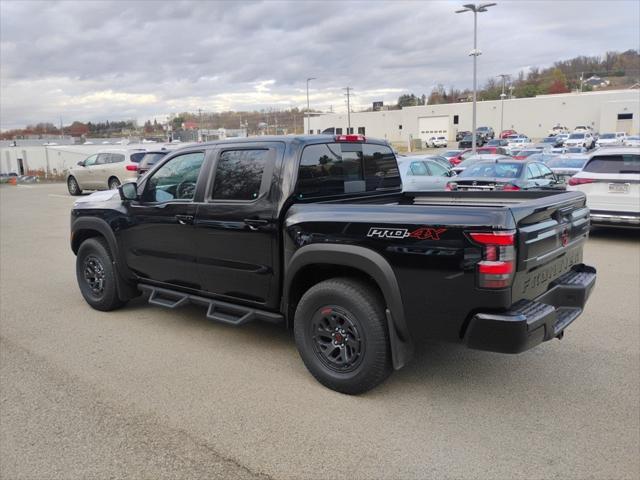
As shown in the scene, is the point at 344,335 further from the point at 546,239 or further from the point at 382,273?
the point at 546,239

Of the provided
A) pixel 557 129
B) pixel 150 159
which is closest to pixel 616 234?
pixel 150 159

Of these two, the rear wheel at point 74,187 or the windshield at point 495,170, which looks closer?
the windshield at point 495,170

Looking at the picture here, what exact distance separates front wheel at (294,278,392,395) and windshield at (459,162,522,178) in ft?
30.4

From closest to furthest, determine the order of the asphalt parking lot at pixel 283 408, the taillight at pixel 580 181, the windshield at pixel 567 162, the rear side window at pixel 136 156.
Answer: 1. the asphalt parking lot at pixel 283 408
2. the taillight at pixel 580 181
3. the windshield at pixel 567 162
4. the rear side window at pixel 136 156

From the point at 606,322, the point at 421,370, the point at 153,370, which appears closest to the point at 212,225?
the point at 153,370

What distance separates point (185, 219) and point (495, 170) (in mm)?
9447

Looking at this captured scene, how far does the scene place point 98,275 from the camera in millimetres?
6332

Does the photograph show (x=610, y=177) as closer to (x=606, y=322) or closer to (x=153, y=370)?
(x=606, y=322)

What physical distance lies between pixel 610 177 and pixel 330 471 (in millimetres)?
8734

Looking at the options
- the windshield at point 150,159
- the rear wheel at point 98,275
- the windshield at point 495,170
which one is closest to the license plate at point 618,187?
the windshield at point 495,170

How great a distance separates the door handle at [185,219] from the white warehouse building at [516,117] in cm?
6820

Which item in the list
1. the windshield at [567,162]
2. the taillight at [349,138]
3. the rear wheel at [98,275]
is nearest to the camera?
the taillight at [349,138]

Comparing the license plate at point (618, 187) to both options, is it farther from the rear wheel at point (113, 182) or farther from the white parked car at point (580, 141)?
the white parked car at point (580, 141)

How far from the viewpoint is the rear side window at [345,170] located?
15.2 feet
